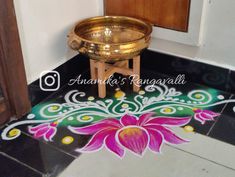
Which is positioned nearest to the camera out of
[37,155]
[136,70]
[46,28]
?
[37,155]

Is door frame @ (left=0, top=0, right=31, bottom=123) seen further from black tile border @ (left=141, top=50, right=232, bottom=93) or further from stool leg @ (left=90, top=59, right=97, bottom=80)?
black tile border @ (left=141, top=50, right=232, bottom=93)

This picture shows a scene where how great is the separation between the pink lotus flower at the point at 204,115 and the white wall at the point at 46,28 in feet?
2.22

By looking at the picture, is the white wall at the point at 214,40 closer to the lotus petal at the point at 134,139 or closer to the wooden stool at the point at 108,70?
the wooden stool at the point at 108,70

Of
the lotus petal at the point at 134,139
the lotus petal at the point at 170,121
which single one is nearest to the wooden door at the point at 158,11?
the lotus petal at the point at 170,121

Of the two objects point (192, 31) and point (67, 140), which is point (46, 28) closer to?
point (67, 140)

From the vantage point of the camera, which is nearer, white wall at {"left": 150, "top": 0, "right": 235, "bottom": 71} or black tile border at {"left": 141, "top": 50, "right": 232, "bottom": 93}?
white wall at {"left": 150, "top": 0, "right": 235, "bottom": 71}

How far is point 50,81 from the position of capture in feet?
5.31

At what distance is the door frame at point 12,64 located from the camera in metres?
1.26

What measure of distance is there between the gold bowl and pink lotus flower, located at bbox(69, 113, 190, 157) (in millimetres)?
276

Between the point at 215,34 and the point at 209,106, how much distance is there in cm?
32

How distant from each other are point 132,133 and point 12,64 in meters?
0.55

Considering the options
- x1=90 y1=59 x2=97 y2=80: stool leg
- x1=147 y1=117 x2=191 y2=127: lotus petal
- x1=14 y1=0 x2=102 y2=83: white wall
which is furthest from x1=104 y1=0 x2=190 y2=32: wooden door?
x1=147 y1=117 x2=191 y2=127: lotus petal

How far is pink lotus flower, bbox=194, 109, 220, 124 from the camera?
146cm

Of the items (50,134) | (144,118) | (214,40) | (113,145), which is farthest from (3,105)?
(214,40)
